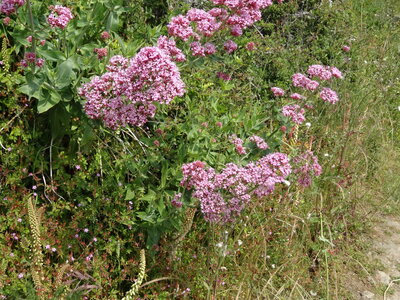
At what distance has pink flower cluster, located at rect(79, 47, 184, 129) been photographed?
7.50ft

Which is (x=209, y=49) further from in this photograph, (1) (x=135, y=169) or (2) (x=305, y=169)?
(2) (x=305, y=169)

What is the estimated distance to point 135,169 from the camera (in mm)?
2980

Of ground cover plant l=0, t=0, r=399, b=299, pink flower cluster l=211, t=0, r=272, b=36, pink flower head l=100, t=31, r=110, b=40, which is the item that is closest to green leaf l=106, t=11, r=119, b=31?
ground cover plant l=0, t=0, r=399, b=299

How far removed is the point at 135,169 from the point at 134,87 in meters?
0.79

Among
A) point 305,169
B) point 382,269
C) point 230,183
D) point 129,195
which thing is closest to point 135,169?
point 129,195

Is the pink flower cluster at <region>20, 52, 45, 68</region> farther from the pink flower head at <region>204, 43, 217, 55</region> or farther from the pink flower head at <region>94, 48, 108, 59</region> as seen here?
the pink flower head at <region>204, 43, 217, 55</region>

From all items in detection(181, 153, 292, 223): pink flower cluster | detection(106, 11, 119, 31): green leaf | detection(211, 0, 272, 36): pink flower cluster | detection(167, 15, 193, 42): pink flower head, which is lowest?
detection(181, 153, 292, 223): pink flower cluster

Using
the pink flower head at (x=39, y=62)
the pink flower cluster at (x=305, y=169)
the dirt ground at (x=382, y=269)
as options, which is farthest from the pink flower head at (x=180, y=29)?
the dirt ground at (x=382, y=269)

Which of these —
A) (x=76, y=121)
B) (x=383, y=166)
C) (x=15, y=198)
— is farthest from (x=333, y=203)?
(x=15, y=198)

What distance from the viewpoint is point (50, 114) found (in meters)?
3.02

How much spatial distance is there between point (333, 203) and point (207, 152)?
1.46 meters

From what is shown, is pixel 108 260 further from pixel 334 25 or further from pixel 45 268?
pixel 334 25

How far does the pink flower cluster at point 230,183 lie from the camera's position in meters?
2.46

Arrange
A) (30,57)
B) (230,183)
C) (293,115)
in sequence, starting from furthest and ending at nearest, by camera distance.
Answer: (293,115) < (30,57) < (230,183)
